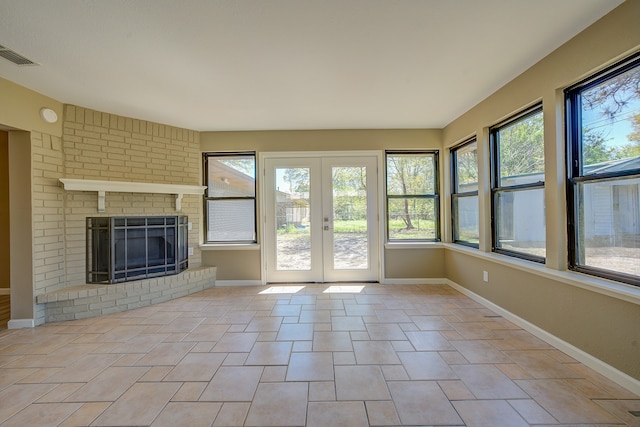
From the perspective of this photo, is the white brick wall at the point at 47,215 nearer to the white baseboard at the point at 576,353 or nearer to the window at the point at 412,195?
the window at the point at 412,195

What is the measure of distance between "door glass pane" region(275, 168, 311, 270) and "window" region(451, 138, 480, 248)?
2254 mm

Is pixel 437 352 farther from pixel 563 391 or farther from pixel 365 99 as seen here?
pixel 365 99

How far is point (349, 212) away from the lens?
14.7ft

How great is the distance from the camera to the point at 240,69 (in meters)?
2.57

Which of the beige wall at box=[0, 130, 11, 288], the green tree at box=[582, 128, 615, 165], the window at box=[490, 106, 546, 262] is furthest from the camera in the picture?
the beige wall at box=[0, 130, 11, 288]

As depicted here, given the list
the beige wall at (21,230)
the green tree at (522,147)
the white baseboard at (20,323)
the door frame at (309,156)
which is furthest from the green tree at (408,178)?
the white baseboard at (20,323)

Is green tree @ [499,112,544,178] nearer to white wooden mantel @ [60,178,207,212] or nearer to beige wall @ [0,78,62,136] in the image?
white wooden mantel @ [60,178,207,212]

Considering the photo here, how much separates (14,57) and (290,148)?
2.96 meters

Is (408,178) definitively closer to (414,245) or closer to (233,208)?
(414,245)

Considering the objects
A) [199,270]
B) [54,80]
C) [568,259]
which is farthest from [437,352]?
[54,80]

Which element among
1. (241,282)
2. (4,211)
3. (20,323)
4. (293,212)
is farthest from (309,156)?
(4,211)

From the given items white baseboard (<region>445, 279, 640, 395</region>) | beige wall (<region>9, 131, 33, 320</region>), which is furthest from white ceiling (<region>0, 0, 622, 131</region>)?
white baseboard (<region>445, 279, 640, 395</region>)

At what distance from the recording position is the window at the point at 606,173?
190 centimetres

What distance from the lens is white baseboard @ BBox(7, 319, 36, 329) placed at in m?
2.94
